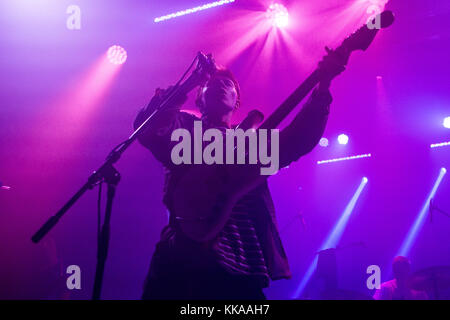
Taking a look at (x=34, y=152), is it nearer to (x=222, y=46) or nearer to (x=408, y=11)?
(x=222, y=46)

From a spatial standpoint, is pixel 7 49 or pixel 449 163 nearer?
pixel 7 49

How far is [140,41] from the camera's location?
632 cm

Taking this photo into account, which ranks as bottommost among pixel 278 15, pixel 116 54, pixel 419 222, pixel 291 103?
pixel 291 103

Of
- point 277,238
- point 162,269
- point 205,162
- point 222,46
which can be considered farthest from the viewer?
point 222,46

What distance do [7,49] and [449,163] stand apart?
37.2 ft

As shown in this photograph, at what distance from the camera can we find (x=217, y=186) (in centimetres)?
229

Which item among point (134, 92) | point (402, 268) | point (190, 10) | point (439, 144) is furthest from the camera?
point (439, 144)

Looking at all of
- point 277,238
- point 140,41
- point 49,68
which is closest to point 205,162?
point 277,238

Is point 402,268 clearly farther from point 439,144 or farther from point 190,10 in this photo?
point 190,10

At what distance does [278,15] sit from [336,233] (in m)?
7.37

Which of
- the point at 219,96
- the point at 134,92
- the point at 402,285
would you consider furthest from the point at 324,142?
the point at 219,96

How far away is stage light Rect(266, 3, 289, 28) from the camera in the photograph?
6.13 meters

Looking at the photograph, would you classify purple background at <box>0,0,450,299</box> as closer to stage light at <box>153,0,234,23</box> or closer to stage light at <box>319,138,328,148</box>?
stage light at <box>153,0,234,23</box>

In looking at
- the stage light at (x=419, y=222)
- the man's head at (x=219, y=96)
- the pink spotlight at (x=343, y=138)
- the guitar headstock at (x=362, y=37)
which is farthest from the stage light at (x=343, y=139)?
the guitar headstock at (x=362, y=37)
